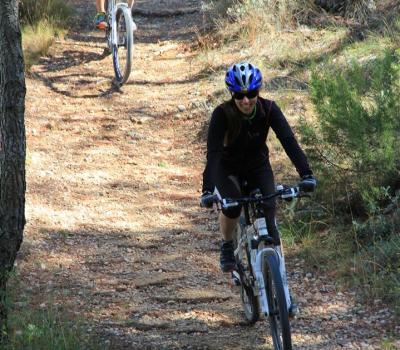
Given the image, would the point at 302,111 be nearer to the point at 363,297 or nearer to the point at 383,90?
the point at 383,90

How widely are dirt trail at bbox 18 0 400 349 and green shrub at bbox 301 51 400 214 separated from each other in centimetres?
85

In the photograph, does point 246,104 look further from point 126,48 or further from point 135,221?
point 126,48

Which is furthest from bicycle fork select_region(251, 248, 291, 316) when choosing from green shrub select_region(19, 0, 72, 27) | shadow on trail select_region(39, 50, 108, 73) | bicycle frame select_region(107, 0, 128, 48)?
green shrub select_region(19, 0, 72, 27)

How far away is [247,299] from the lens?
16.3 ft

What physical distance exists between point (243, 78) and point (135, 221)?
109 inches

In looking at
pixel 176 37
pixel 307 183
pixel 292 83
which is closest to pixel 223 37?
pixel 176 37

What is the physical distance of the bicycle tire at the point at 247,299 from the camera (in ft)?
15.9

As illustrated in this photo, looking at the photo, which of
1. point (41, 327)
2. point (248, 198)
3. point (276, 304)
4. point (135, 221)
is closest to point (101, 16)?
point (135, 221)

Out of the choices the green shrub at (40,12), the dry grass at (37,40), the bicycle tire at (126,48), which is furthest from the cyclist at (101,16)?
the green shrub at (40,12)

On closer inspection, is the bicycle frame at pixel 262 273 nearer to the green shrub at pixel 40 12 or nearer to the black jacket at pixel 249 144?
the black jacket at pixel 249 144

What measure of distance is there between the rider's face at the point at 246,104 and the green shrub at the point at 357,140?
1.71 meters

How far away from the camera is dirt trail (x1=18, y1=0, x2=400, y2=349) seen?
16.3 feet

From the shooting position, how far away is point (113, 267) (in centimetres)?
591

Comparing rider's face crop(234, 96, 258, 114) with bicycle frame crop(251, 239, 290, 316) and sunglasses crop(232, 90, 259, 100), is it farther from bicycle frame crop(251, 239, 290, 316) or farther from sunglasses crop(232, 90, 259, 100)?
bicycle frame crop(251, 239, 290, 316)
